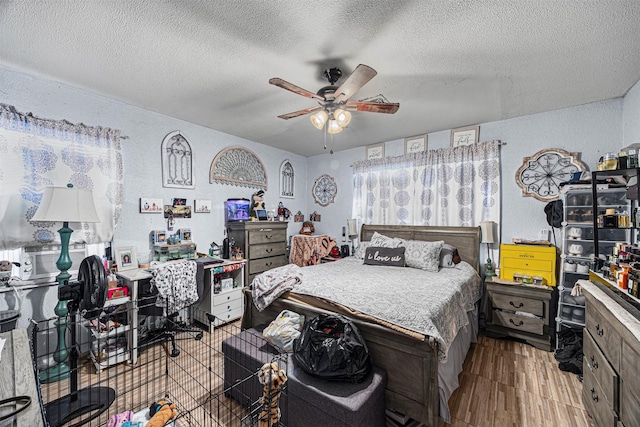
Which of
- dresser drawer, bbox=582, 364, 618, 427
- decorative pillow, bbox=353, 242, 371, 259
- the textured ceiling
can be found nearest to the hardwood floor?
dresser drawer, bbox=582, 364, 618, 427

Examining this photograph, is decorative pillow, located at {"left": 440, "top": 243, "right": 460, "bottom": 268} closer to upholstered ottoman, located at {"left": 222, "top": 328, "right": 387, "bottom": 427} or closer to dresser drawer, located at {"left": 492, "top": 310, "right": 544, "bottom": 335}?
dresser drawer, located at {"left": 492, "top": 310, "right": 544, "bottom": 335}

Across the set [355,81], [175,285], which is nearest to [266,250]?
[175,285]

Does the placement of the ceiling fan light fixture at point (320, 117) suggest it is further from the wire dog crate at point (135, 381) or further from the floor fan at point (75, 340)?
the floor fan at point (75, 340)

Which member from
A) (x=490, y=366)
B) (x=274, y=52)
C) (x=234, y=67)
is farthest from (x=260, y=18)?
(x=490, y=366)

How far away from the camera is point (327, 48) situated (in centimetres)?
193

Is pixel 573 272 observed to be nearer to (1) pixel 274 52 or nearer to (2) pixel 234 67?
(1) pixel 274 52

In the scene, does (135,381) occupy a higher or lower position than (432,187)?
lower

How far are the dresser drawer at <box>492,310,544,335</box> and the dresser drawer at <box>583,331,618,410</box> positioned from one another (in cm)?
100

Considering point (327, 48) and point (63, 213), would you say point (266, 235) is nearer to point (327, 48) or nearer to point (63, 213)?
point (63, 213)

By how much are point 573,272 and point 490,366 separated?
1.24 metres

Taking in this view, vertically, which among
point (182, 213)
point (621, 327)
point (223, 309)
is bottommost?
point (223, 309)

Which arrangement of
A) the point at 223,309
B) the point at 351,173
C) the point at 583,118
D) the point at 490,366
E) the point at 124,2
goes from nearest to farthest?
the point at 124,2 → the point at 490,366 → the point at 583,118 → the point at 223,309 → the point at 351,173

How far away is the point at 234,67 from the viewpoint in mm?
2215

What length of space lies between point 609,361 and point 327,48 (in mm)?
2517
